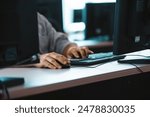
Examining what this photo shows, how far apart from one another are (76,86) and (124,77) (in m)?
0.34

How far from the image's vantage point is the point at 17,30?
129 cm

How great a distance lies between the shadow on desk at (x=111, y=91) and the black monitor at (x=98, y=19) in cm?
192

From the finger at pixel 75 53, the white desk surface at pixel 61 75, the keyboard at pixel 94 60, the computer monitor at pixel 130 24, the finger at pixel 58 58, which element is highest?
the computer monitor at pixel 130 24

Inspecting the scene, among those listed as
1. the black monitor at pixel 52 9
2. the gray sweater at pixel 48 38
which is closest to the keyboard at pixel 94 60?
the gray sweater at pixel 48 38

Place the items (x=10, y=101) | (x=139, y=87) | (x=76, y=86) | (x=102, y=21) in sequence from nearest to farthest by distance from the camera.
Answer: (x=10, y=101), (x=76, y=86), (x=139, y=87), (x=102, y=21)

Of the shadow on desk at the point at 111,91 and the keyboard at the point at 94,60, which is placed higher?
the keyboard at the point at 94,60

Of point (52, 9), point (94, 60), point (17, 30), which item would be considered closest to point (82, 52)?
point (94, 60)

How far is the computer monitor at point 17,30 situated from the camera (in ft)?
4.07

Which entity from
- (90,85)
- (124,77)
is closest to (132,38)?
(124,77)

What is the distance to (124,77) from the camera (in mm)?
1622

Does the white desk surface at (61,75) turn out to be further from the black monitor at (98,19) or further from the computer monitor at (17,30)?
the black monitor at (98,19)

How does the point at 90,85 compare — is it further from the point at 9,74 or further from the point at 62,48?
the point at 62,48

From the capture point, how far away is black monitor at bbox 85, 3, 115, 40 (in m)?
3.64

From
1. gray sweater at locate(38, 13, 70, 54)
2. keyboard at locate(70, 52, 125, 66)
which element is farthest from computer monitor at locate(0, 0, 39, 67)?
gray sweater at locate(38, 13, 70, 54)
